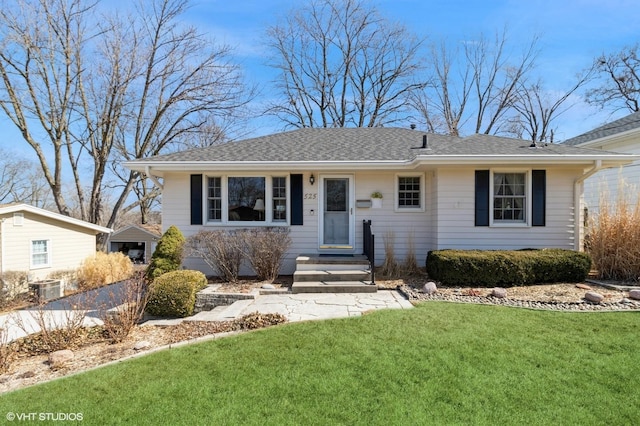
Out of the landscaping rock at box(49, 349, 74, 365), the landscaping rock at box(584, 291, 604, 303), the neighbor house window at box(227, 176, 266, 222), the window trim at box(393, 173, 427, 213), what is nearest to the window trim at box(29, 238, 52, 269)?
the neighbor house window at box(227, 176, 266, 222)

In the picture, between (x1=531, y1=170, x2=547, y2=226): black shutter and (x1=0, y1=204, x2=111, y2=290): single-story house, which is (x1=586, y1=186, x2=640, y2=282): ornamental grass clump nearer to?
(x1=531, y1=170, x2=547, y2=226): black shutter

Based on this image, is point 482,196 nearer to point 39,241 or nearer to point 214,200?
point 214,200

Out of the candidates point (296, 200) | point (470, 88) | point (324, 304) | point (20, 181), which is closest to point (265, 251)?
point (296, 200)

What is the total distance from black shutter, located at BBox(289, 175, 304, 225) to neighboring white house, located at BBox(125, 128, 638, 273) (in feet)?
0.08

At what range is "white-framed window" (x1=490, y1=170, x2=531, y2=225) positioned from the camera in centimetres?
807

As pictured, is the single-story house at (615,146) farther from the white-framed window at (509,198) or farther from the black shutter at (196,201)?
the black shutter at (196,201)

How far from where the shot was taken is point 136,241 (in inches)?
854

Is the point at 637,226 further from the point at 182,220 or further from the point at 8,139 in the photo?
the point at 8,139

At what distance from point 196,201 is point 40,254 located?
8.29 meters

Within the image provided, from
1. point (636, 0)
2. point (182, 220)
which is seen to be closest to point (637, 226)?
point (636, 0)

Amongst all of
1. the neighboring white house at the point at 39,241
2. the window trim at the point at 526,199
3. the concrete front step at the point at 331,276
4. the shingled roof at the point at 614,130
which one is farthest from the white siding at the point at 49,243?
the shingled roof at the point at 614,130

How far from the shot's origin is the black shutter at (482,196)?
26.3 feet

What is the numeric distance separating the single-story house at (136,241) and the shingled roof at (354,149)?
14.2m

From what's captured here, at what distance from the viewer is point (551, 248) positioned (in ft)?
25.8
